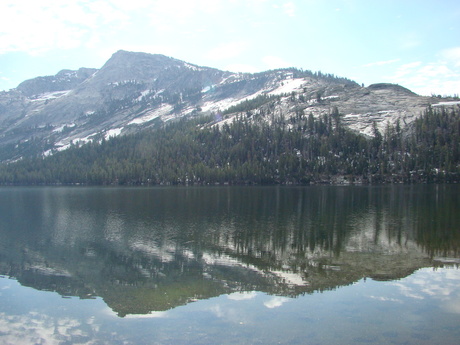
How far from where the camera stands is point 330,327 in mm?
20531

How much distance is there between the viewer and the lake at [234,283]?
20.5 metres

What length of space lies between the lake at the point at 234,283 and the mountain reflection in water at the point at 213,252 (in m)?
0.16

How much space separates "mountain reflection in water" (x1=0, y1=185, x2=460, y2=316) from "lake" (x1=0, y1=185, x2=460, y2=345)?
6.4 inches

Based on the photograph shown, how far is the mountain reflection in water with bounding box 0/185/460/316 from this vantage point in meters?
28.5

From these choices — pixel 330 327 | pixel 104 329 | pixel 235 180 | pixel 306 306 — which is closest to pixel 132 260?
pixel 104 329

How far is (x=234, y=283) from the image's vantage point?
28906 millimetres

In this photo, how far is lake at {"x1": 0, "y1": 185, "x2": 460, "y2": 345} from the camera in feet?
67.3

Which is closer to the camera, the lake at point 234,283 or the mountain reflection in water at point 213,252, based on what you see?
the lake at point 234,283

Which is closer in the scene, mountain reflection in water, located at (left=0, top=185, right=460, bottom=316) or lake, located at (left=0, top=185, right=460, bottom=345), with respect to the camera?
lake, located at (left=0, top=185, right=460, bottom=345)

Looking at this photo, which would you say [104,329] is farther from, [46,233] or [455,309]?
[46,233]

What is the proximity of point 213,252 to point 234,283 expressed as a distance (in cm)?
1122

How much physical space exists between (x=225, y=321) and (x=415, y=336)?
34.8ft

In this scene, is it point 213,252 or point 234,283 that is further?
point 213,252

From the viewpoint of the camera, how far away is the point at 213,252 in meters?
39.9
